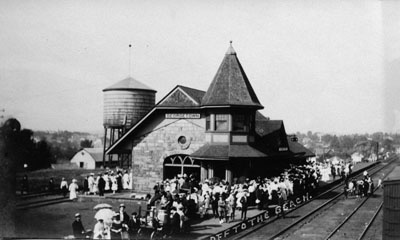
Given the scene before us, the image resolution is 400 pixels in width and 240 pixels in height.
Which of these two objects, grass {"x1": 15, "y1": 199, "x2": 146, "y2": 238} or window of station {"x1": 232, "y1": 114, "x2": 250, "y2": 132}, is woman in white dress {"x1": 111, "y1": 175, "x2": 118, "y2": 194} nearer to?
grass {"x1": 15, "y1": 199, "x2": 146, "y2": 238}

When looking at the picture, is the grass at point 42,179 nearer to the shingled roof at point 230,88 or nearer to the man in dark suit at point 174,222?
the shingled roof at point 230,88

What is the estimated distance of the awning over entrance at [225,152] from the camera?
2138 centimetres

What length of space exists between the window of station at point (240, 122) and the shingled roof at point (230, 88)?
0.80 m

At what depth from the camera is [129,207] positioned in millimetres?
20172

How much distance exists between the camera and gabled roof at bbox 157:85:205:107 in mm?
24016

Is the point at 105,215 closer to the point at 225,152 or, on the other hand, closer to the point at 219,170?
the point at 225,152

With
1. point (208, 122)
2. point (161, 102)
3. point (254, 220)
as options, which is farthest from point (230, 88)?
point (254, 220)

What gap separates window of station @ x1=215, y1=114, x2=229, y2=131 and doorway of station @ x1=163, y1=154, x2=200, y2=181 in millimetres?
2850

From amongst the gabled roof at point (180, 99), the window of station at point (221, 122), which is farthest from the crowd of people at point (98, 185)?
the window of station at point (221, 122)

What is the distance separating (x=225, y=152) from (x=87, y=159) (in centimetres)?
5995

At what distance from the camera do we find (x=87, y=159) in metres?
76.4

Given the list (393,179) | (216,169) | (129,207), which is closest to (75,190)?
(129,207)

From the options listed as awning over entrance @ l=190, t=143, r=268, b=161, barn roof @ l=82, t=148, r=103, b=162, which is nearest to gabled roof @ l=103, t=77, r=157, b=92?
awning over entrance @ l=190, t=143, r=268, b=161

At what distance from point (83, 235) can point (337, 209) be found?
15.5 metres
